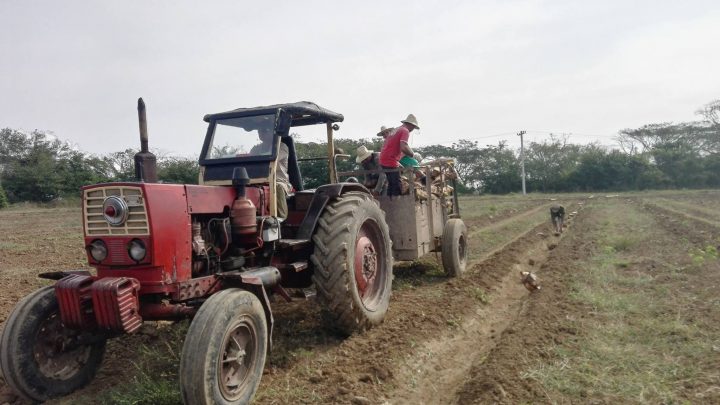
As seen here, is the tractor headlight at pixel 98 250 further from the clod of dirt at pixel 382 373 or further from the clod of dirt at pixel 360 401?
the clod of dirt at pixel 382 373

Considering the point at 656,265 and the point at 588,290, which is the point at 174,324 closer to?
the point at 588,290

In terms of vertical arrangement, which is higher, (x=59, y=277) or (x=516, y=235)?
(x=59, y=277)

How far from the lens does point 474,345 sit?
4.97m

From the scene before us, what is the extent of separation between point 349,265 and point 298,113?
1609 mm

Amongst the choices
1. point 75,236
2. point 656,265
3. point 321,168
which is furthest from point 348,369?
point 75,236

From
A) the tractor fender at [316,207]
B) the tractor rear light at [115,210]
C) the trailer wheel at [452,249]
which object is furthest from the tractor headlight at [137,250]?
the trailer wheel at [452,249]

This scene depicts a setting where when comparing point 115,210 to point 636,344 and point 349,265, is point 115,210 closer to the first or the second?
point 349,265

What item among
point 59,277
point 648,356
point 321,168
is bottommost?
point 648,356

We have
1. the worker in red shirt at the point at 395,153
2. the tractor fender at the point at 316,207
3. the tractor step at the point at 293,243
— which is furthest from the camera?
the worker in red shirt at the point at 395,153

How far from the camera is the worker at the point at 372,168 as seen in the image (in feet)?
23.1

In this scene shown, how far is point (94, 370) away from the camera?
13.3ft

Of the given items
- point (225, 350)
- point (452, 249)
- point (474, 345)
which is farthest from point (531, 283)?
point (225, 350)

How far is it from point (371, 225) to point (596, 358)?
252cm

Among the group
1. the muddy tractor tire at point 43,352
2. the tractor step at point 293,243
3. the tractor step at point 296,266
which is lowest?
the muddy tractor tire at point 43,352
